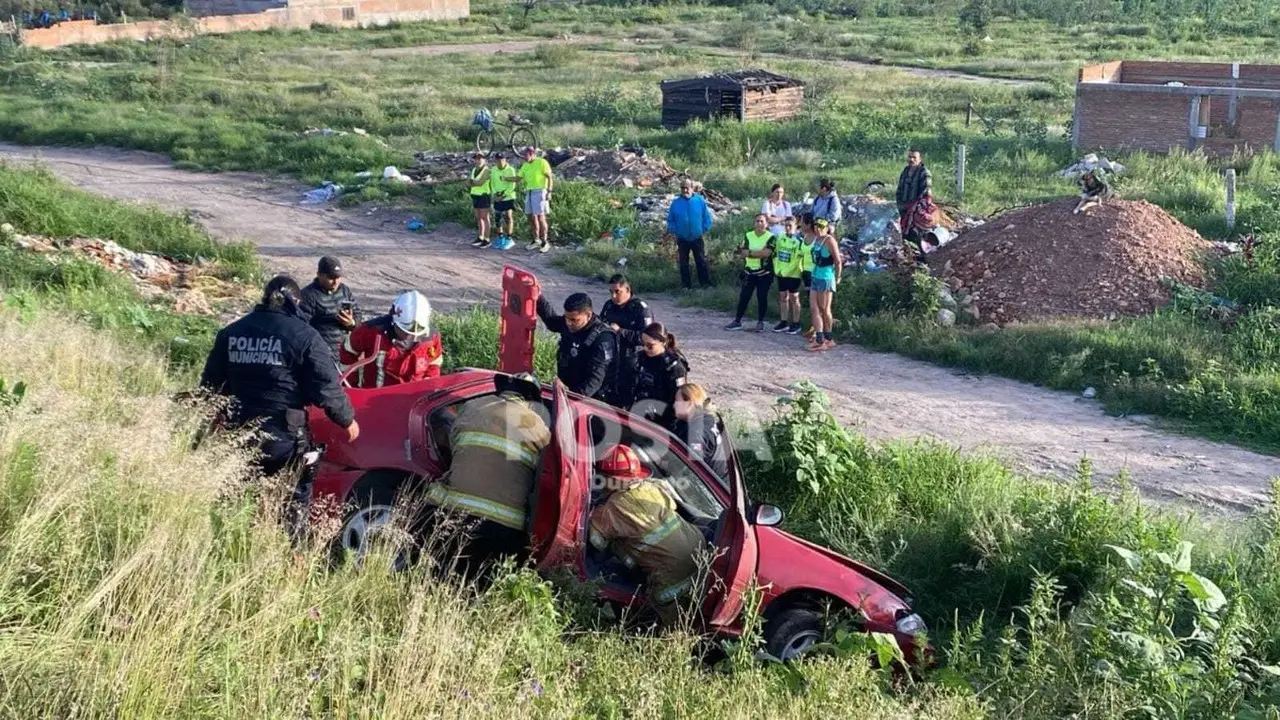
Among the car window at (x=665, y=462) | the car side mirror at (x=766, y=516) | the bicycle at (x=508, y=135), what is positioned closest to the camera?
the car side mirror at (x=766, y=516)

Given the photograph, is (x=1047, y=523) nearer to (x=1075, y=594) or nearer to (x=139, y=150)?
(x=1075, y=594)

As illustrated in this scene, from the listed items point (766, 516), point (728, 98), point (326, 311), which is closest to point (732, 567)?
point (766, 516)

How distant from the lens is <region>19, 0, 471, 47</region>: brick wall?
153 feet

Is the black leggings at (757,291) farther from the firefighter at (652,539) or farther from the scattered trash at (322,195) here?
the scattered trash at (322,195)

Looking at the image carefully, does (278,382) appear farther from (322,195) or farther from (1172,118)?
(1172,118)

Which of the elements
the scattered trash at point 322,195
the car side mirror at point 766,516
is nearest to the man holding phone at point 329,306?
the car side mirror at point 766,516

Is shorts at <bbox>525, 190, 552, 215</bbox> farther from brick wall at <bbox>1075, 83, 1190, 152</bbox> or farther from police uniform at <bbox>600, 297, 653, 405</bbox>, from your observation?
brick wall at <bbox>1075, 83, 1190, 152</bbox>

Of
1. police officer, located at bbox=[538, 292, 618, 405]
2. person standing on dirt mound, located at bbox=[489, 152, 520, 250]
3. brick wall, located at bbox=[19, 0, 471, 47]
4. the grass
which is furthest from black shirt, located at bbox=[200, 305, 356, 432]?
brick wall, located at bbox=[19, 0, 471, 47]

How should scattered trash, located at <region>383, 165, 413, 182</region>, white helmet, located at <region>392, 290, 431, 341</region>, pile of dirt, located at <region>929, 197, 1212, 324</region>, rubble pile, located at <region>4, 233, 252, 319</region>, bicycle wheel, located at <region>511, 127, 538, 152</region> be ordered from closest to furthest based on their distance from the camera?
white helmet, located at <region>392, 290, 431, 341</region> < rubble pile, located at <region>4, 233, 252, 319</region> < pile of dirt, located at <region>929, 197, 1212, 324</region> < scattered trash, located at <region>383, 165, 413, 182</region> < bicycle wheel, located at <region>511, 127, 538, 152</region>

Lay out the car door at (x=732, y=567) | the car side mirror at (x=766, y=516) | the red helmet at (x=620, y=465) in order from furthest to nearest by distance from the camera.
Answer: the red helmet at (x=620, y=465) < the car side mirror at (x=766, y=516) < the car door at (x=732, y=567)

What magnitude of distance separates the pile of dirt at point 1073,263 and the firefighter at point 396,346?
8.30 m

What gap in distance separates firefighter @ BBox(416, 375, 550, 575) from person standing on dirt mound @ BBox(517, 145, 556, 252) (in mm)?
12360

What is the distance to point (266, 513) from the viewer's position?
548 cm

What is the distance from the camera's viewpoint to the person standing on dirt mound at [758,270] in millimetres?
14461
